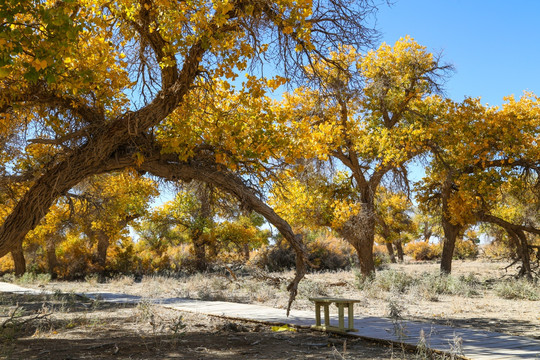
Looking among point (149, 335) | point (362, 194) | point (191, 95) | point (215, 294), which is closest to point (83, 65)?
point (191, 95)

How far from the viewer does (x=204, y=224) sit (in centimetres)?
2164

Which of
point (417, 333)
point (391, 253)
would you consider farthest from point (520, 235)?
point (391, 253)

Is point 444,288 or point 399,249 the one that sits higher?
point 399,249

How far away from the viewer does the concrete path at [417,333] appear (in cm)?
515

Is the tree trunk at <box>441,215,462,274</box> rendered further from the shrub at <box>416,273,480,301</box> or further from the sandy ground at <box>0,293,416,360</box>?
the sandy ground at <box>0,293,416,360</box>

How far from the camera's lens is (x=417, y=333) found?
6547 millimetres

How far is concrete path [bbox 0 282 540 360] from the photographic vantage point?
5148mm

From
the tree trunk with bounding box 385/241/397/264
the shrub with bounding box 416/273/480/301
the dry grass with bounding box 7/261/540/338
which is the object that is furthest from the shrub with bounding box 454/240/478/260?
the shrub with bounding box 416/273/480/301

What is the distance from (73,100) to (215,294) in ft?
23.8

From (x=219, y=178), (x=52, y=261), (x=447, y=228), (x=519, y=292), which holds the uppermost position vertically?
(x=219, y=178)

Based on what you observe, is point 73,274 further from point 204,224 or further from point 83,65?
point 83,65

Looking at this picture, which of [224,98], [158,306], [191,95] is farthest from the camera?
[158,306]

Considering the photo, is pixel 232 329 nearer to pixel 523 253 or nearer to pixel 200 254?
pixel 523 253

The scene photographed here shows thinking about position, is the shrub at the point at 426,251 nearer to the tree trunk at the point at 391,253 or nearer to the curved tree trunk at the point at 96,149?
the tree trunk at the point at 391,253
